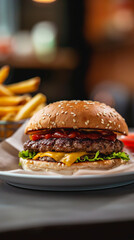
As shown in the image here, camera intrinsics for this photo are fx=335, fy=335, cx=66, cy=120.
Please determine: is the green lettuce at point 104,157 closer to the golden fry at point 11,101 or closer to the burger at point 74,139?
the burger at point 74,139

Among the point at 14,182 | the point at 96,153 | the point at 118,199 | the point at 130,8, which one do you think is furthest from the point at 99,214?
the point at 130,8

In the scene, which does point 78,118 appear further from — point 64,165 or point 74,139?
point 64,165

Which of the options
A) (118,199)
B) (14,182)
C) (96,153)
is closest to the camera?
(118,199)

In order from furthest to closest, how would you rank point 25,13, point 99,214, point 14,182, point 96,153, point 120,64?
point 25,13, point 120,64, point 96,153, point 14,182, point 99,214

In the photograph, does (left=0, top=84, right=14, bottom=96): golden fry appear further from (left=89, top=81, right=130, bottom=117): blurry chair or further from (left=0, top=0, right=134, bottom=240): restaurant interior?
(left=89, top=81, right=130, bottom=117): blurry chair

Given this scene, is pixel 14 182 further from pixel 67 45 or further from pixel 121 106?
pixel 67 45

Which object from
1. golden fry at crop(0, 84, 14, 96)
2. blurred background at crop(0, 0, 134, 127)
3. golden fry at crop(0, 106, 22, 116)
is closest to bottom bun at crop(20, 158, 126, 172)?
golden fry at crop(0, 106, 22, 116)

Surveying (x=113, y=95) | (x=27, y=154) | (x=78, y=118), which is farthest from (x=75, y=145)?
(x=113, y=95)

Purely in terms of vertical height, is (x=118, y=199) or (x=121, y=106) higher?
(x=118, y=199)
